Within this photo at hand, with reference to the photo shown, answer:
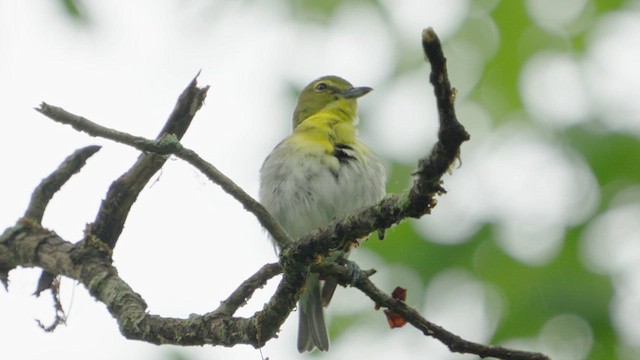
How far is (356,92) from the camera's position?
7781 mm

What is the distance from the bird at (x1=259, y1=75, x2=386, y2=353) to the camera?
20.6ft

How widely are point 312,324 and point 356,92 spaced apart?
217 centimetres

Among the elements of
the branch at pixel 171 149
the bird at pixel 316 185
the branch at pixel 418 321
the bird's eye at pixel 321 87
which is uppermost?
the bird's eye at pixel 321 87

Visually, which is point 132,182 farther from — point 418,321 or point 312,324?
point 312,324

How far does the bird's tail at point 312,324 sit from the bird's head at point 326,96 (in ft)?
5.61

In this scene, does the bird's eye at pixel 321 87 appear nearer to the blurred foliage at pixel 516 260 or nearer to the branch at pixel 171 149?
the blurred foliage at pixel 516 260

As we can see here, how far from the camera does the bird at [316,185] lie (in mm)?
6270

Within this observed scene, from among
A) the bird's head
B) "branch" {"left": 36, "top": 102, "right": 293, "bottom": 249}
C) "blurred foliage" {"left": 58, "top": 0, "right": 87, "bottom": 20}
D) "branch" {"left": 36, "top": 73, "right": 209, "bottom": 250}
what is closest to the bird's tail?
the bird's head

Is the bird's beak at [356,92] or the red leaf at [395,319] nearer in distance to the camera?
the red leaf at [395,319]

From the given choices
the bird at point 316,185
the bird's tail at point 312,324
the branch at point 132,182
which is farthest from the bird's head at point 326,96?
the branch at point 132,182

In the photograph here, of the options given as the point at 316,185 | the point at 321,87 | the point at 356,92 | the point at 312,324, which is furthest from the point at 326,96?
the point at 312,324

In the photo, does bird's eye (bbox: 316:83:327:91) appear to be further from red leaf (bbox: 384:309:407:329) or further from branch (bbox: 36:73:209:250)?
red leaf (bbox: 384:309:407:329)

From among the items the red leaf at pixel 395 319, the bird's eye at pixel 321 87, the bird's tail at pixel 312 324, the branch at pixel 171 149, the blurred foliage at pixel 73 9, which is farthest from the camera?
the bird's eye at pixel 321 87

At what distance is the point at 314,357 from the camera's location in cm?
734
